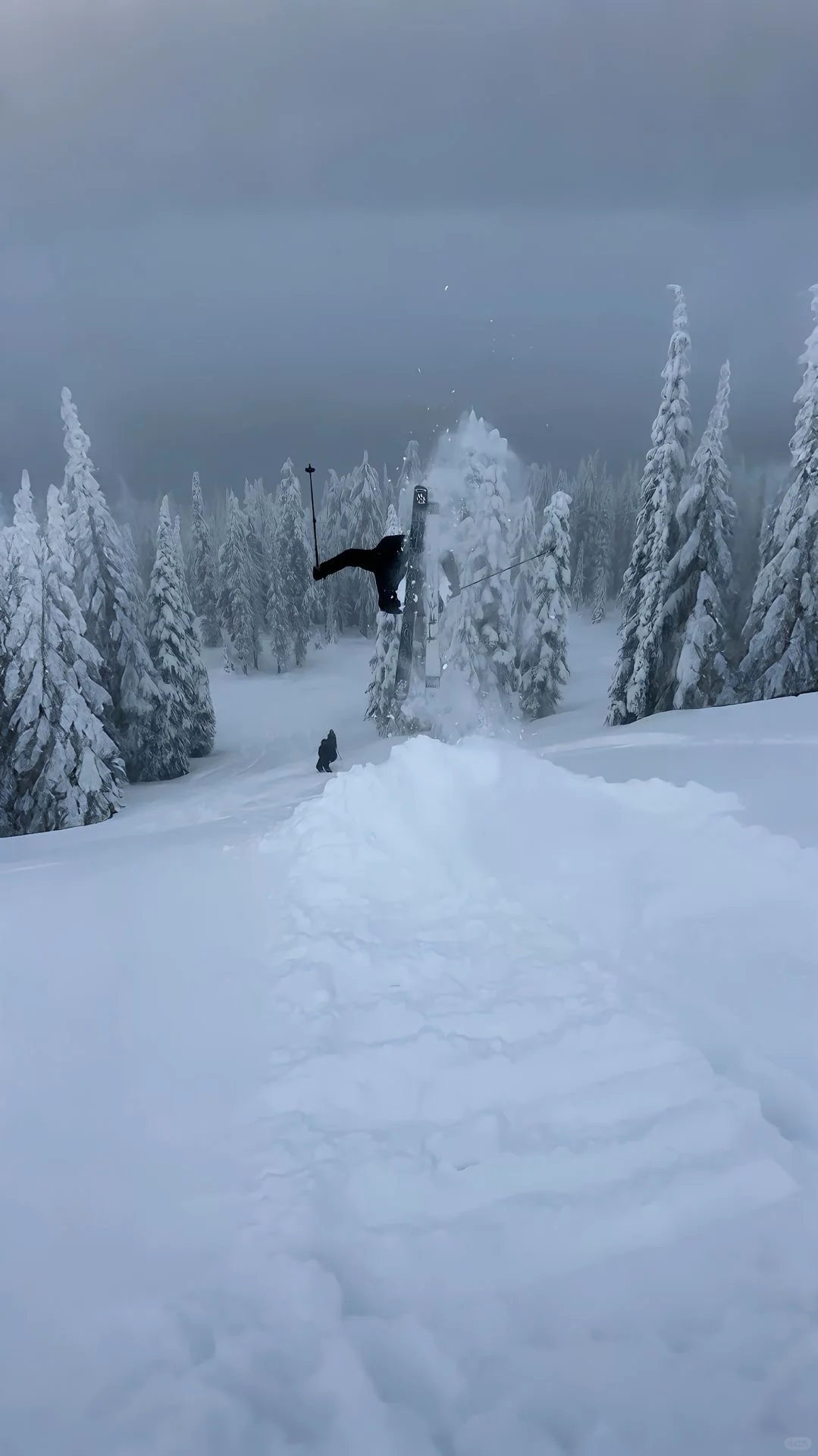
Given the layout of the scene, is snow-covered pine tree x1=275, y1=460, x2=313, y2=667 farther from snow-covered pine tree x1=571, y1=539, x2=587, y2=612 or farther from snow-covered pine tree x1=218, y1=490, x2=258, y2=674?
snow-covered pine tree x1=571, y1=539, x2=587, y2=612

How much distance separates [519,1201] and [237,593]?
44452 mm

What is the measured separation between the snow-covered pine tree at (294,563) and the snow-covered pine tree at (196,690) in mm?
15200

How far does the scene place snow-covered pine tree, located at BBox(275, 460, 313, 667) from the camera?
45.6 m

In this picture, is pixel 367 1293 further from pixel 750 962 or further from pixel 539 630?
pixel 539 630

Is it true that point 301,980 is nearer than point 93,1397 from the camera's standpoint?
No

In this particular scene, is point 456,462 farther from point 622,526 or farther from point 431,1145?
point 622,526

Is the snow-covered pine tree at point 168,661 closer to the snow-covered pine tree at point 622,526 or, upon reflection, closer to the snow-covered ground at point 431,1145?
the snow-covered ground at point 431,1145

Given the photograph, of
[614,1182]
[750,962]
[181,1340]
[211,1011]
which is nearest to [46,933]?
[211,1011]

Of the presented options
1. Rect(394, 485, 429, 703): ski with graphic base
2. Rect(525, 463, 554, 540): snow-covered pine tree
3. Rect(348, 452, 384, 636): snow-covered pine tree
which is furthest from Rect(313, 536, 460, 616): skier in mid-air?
Rect(525, 463, 554, 540): snow-covered pine tree

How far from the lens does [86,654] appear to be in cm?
2050

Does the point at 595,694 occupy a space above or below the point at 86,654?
below

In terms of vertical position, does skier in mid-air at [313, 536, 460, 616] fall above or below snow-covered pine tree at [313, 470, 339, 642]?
below

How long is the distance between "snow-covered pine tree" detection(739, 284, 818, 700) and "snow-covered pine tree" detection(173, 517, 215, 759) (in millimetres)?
20214

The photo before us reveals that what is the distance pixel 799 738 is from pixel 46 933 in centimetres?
926
